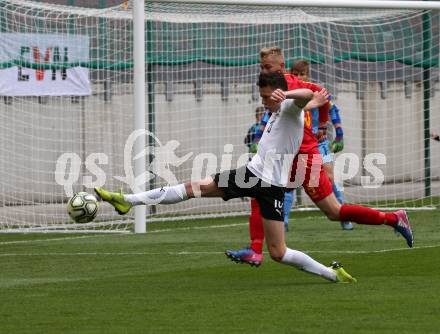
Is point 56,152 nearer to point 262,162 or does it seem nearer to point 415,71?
point 415,71

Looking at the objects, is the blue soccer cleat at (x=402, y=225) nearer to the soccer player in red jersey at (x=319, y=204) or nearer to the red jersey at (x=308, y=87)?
the soccer player in red jersey at (x=319, y=204)

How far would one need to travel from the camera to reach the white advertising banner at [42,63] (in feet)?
59.5

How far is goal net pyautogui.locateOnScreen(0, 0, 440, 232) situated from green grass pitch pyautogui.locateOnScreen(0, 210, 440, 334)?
2.72 m

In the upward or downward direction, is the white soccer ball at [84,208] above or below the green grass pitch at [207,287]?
above

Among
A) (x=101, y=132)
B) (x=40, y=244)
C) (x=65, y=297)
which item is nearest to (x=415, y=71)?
(x=101, y=132)

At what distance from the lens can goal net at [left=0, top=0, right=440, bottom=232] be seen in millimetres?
18578

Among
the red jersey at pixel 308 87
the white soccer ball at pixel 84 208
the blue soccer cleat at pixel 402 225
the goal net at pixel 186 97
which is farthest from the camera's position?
the goal net at pixel 186 97

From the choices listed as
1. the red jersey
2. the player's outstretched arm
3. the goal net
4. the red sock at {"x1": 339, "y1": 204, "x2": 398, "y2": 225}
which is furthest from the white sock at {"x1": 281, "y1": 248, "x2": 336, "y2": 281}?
the goal net

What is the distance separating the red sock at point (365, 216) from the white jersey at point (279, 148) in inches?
39.8

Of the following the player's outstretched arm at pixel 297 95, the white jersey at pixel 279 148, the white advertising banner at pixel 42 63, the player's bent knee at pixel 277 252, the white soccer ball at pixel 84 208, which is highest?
the white advertising banner at pixel 42 63

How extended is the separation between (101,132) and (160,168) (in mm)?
1140

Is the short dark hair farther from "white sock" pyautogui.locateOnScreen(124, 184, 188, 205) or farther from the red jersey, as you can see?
"white sock" pyautogui.locateOnScreen(124, 184, 188, 205)

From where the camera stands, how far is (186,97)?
21234 millimetres

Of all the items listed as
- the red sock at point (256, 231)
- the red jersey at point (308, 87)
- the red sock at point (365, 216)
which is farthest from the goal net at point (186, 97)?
the red sock at point (365, 216)
